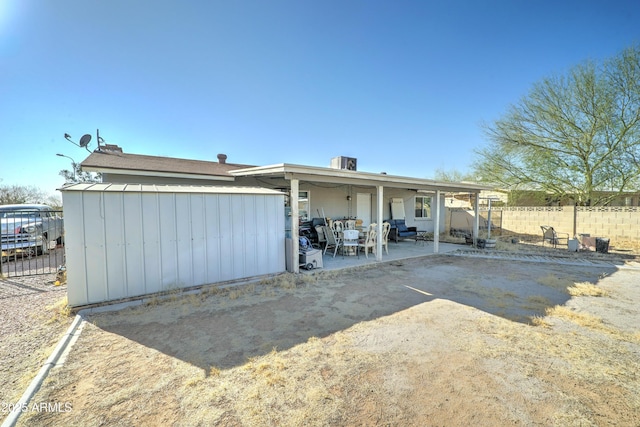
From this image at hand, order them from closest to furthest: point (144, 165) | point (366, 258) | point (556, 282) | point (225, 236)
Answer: point (225, 236)
point (556, 282)
point (144, 165)
point (366, 258)

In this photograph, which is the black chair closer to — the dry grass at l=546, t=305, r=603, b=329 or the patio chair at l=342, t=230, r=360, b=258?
the patio chair at l=342, t=230, r=360, b=258

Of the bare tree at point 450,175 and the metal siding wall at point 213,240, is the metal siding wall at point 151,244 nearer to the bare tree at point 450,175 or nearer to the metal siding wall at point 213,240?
the metal siding wall at point 213,240

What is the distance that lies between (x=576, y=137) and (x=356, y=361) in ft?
49.3

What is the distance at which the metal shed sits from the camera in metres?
3.83

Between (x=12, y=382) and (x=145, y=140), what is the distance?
1087 cm

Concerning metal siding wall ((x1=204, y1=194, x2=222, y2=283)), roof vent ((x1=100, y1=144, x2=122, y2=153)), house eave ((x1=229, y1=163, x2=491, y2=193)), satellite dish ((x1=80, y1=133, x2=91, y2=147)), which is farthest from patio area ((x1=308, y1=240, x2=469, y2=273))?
roof vent ((x1=100, y1=144, x2=122, y2=153))

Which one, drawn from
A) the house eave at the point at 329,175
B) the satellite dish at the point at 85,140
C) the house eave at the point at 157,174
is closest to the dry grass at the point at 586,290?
the house eave at the point at 329,175

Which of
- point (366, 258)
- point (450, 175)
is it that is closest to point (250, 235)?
point (366, 258)

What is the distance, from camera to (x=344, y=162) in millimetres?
9164

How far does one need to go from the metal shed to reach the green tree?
512 inches

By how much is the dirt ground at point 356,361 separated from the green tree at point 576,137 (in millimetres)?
10183

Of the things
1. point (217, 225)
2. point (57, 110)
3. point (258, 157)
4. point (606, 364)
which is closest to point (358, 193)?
point (258, 157)

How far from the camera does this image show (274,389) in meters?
2.17

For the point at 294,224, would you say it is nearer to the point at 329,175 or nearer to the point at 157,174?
the point at 329,175
